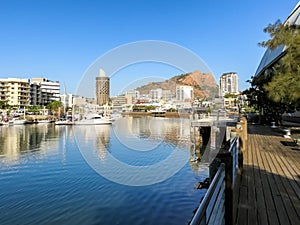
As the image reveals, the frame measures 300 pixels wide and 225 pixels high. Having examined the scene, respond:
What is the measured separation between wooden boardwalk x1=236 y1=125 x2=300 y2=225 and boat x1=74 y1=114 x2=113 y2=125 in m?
51.9

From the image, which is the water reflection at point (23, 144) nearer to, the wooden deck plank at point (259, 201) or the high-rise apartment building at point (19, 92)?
the wooden deck plank at point (259, 201)

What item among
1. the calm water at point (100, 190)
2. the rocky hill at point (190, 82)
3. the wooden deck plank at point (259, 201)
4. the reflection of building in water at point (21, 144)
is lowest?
the calm water at point (100, 190)

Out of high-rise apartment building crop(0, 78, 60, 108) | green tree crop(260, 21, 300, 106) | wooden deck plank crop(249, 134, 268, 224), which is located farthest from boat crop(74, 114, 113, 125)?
wooden deck plank crop(249, 134, 268, 224)

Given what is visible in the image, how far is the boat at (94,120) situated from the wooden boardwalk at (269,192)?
51943 mm

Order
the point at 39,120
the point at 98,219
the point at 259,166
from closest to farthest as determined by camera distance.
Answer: the point at 259,166 → the point at 98,219 → the point at 39,120

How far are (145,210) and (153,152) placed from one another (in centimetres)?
1195

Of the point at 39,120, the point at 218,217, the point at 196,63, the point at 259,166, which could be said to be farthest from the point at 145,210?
the point at 39,120

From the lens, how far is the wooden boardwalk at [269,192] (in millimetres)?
3499

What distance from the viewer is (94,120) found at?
57562 mm

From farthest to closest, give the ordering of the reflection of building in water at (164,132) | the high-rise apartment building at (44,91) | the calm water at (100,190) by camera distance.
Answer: the high-rise apartment building at (44,91), the reflection of building in water at (164,132), the calm water at (100,190)

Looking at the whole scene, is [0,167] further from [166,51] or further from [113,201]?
[166,51]

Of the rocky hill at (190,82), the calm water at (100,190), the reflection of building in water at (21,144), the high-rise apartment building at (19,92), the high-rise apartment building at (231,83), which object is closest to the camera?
the calm water at (100,190)

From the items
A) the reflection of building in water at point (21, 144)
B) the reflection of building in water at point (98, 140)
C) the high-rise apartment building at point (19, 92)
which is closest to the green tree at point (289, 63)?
the reflection of building in water at point (98, 140)

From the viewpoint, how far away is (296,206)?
3.92 m
